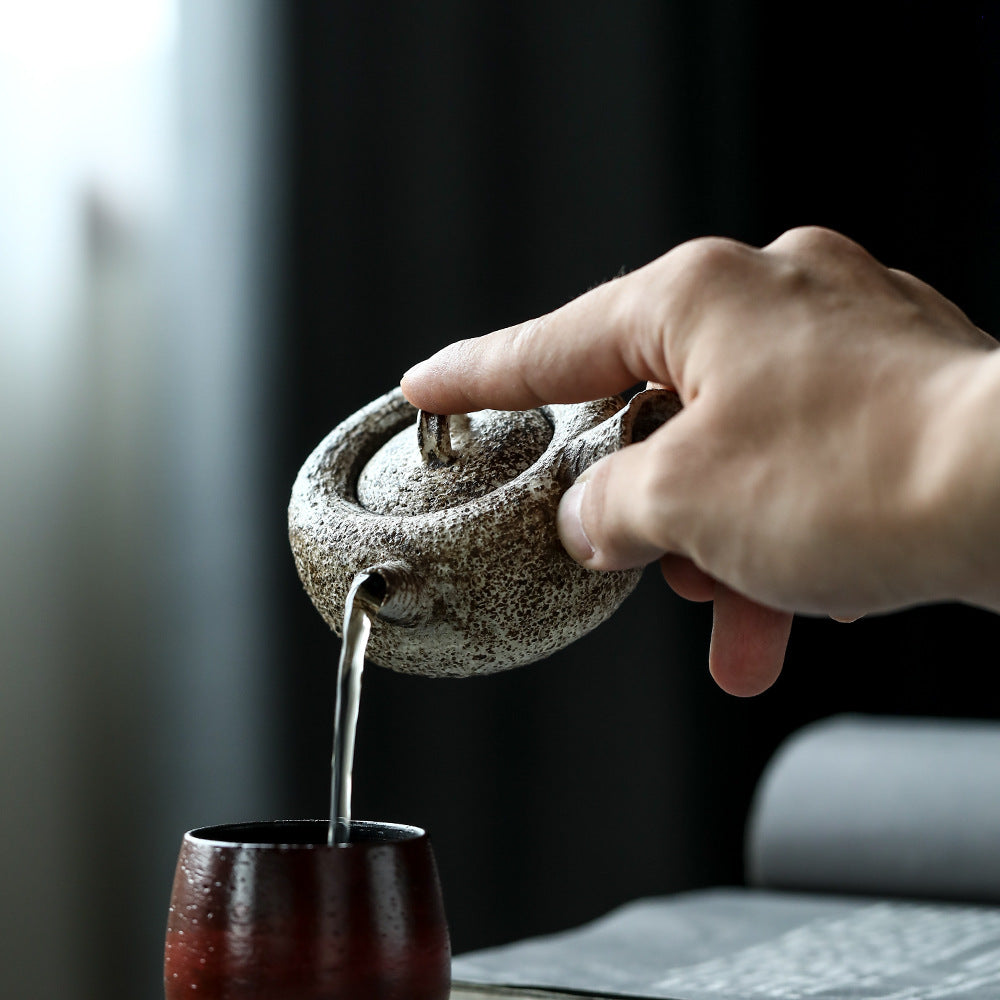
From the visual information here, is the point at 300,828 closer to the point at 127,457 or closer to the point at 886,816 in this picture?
the point at 886,816

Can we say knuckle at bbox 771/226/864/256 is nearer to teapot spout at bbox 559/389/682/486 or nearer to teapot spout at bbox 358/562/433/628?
teapot spout at bbox 559/389/682/486

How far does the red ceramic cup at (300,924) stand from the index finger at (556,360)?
238 mm

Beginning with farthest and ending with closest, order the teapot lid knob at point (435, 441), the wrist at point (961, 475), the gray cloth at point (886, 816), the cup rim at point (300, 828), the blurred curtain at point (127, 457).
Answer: the blurred curtain at point (127, 457) < the gray cloth at point (886, 816) < the teapot lid knob at point (435, 441) < the cup rim at point (300, 828) < the wrist at point (961, 475)

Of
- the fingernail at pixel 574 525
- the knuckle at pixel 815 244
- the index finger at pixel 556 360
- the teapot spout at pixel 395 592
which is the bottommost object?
the teapot spout at pixel 395 592

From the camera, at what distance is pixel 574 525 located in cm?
67

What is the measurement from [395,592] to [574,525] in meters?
0.09

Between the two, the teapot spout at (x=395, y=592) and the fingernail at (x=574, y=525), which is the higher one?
the fingernail at (x=574, y=525)

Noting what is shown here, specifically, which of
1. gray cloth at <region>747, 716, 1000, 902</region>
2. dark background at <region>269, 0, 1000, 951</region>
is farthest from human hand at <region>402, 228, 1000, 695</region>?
dark background at <region>269, 0, 1000, 951</region>

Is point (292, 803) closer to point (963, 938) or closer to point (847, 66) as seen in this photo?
point (963, 938)

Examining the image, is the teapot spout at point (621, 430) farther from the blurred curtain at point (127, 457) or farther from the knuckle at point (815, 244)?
the blurred curtain at point (127, 457)

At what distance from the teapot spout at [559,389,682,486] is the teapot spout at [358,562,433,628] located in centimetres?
10

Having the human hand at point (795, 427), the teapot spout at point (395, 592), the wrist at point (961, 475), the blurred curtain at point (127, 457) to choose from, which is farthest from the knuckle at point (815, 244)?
the blurred curtain at point (127, 457)

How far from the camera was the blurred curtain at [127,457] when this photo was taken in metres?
2.00

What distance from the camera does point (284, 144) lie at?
81.0 inches
